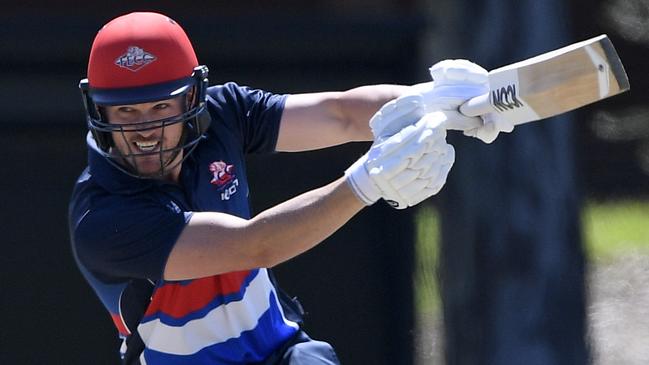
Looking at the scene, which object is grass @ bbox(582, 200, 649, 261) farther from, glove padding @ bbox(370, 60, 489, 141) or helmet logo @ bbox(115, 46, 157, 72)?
helmet logo @ bbox(115, 46, 157, 72)

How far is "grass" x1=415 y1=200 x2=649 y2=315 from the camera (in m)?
4.20

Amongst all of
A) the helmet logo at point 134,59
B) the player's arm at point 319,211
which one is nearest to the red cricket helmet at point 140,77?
the helmet logo at point 134,59

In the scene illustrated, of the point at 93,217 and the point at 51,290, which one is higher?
the point at 93,217

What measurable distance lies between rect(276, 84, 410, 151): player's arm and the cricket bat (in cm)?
41

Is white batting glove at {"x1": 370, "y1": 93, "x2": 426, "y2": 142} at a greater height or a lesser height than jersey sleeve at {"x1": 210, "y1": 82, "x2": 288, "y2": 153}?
greater

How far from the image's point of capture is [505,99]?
116 inches

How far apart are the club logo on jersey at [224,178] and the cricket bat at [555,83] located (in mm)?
540

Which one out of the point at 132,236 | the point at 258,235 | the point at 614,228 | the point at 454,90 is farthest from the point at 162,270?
the point at 614,228

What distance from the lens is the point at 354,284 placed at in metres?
4.21

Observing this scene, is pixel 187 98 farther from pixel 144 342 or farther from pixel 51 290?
pixel 51 290

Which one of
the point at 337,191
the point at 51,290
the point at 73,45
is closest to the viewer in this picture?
the point at 337,191

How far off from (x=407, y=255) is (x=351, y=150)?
1.10 feet

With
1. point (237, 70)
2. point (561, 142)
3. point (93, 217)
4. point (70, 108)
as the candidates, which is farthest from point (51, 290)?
point (561, 142)

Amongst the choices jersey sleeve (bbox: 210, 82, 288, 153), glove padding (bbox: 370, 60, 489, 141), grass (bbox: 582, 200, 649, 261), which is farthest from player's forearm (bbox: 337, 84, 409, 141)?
grass (bbox: 582, 200, 649, 261)
